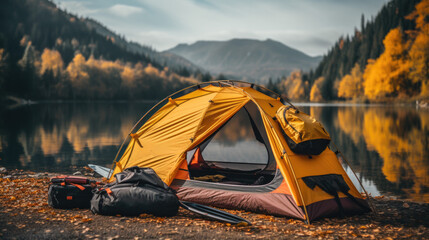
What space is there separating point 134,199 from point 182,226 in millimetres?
1126

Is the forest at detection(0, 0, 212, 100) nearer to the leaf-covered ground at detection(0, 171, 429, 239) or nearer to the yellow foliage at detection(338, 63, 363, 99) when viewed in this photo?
the leaf-covered ground at detection(0, 171, 429, 239)

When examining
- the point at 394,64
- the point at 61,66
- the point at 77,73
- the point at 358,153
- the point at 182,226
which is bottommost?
the point at 358,153

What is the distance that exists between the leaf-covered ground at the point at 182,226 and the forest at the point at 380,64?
51121mm

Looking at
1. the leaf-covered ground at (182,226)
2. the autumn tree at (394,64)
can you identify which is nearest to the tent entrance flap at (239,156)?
the leaf-covered ground at (182,226)

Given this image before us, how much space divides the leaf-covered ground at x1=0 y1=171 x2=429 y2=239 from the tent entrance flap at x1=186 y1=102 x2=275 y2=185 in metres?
2.81

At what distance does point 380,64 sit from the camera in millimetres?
62062

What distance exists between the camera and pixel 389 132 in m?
25.4

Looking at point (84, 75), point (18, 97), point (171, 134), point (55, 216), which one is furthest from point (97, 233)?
point (84, 75)

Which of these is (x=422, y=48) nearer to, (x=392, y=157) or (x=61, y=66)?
(x=392, y=157)

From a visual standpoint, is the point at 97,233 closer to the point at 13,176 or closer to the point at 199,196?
the point at 199,196

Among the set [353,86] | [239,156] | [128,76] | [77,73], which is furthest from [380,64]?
[128,76]

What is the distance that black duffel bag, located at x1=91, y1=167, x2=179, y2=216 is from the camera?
693cm

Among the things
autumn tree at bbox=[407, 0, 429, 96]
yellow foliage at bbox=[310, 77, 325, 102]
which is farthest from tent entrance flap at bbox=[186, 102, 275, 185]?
yellow foliage at bbox=[310, 77, 325, 102]

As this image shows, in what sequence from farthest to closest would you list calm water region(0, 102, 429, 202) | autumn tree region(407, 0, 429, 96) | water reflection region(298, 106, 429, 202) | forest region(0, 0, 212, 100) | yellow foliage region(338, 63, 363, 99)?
yellow foliage region(338, 63, 363, 99) < forest region(0, 0, 212, 100) < autumn tree region(407, 0, 429, 96) < calm water region(0, 102, 429, 202) < water reflection region(298, 106, 429, 202)
